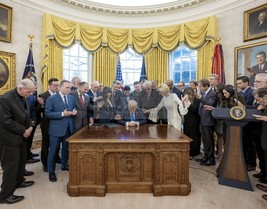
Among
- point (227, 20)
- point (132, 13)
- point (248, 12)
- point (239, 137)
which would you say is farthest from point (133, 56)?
point (239, 137)

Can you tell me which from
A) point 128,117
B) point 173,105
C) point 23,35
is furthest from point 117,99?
point 23,35

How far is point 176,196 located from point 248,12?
559cm

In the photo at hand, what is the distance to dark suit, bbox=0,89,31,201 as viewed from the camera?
8.95 ft

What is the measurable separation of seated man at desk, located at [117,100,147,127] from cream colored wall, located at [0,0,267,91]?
12.2 feet

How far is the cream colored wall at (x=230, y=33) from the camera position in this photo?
20.8 feet

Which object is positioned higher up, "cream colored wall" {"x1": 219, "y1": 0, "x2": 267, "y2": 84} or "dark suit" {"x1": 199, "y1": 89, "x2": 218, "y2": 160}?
"cream colored wall" {"x1": 219, "y1": 0, "x2": 267, "y2": 84}

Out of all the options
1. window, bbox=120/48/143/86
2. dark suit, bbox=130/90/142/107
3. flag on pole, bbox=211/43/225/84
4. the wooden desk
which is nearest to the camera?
the wooden desk

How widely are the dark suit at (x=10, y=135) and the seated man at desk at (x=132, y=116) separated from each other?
186cm

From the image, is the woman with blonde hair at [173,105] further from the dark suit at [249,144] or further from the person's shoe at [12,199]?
the person's shoe at [12,199]

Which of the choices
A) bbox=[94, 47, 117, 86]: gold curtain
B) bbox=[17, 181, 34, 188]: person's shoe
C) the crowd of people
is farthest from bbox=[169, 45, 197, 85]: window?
bbox=[17, 181, 34, 188]: person's shoe

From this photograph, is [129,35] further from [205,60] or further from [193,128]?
[193,128]

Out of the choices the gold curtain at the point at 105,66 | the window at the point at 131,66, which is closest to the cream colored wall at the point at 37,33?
the gold curtain at the point at 105,66

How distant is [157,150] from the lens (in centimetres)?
305

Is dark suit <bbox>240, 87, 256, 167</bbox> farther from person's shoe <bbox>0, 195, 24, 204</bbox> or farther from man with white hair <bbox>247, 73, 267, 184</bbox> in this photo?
person's shoe <bbox>0, 195, 24, 204</bbox>
